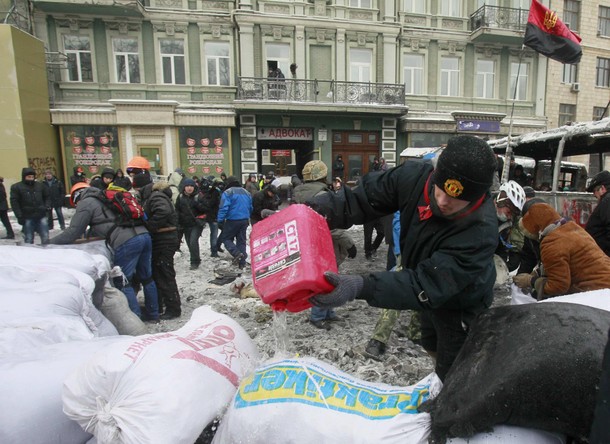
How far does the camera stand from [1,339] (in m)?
1.80

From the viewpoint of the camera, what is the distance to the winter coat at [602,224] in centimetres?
375

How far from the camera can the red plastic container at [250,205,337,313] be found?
1.54m

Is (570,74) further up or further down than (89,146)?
further up

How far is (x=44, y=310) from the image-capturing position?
215 centimetres

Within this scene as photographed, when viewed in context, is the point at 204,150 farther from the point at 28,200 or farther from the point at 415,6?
the point at 415,6

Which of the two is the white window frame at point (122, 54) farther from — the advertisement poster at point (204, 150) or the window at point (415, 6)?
the window at point (415, 6)

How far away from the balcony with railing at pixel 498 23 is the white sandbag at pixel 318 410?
1838 centimetres

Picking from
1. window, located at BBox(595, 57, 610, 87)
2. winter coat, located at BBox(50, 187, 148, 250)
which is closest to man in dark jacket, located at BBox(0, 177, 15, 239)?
winter coat, located at BBox(50, 187, 148, 250)

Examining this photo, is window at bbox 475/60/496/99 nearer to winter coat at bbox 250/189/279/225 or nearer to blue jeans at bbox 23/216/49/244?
winter coat at bbox 250/189/279/225

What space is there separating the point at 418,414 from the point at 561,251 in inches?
69.9

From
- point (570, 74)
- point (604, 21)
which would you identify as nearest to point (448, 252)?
point (570, 74)

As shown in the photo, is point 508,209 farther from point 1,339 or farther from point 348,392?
point 1,339

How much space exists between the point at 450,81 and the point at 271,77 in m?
8.09

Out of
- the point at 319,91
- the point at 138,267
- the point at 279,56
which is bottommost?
the point at 138,267
